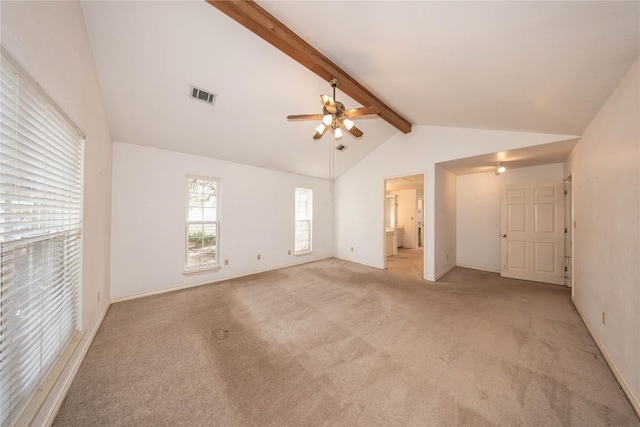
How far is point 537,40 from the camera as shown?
1548 millimetres

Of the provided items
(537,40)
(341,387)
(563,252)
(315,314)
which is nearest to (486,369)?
(341,387)

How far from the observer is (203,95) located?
283 cm

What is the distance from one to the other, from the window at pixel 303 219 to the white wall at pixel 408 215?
150 inches

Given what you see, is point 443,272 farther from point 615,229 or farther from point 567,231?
point 615,229

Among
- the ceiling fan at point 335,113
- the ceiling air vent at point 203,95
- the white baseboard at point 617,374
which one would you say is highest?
the ceiling air vent at point 203,95

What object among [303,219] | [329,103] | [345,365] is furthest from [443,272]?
[329,103]

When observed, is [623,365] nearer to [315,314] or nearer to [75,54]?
[315,314]

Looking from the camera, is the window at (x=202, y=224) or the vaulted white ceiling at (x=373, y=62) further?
the window at (x=202, y=224)

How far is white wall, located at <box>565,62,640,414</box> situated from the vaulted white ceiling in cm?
27

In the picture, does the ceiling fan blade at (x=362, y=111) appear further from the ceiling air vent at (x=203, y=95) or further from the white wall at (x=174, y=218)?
the white wall at (x=174, y=218)

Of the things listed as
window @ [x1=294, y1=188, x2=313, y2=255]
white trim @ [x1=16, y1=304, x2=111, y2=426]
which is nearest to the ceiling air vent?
white trim @ [x1=16, y1=304, x2=111, y2=426]

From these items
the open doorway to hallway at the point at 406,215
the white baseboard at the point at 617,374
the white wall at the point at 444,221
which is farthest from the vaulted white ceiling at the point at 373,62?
the open doorway to hallway at the point at 406,215

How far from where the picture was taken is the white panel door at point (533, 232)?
13.5 ft

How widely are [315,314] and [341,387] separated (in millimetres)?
1225
